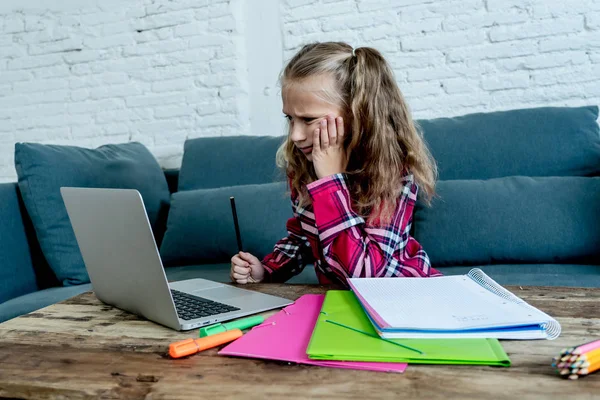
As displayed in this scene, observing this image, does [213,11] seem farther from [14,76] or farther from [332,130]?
[332,130]

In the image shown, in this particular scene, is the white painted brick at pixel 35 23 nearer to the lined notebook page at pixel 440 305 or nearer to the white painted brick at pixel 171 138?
the white painted brick at pixel 171 138

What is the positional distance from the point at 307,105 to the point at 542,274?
86 centimetres

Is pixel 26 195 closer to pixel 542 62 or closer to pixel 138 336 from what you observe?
pixel 138 336

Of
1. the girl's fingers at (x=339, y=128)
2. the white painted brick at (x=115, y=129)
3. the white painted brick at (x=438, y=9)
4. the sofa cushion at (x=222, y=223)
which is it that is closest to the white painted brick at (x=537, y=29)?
the white painted brick at (x=438, y=9)

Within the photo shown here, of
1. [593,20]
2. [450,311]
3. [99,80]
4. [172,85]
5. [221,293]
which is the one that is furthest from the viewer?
[99,80]

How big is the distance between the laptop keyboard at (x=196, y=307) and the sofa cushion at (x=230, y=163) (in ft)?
3.78

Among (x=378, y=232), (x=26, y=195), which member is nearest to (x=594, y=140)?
(x=378, y=232)

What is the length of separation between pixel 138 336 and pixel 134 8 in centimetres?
231

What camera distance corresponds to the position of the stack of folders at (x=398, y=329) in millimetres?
599

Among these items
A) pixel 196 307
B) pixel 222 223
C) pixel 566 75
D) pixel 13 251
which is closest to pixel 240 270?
pixel 196 307

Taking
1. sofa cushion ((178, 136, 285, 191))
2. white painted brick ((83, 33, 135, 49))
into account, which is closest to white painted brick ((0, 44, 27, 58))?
white painted brick ((83, 33, 135, 49))

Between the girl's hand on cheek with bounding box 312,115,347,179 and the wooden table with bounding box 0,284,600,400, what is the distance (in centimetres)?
52

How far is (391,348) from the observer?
2.02ft

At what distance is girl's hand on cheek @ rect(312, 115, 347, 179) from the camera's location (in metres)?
1.19
